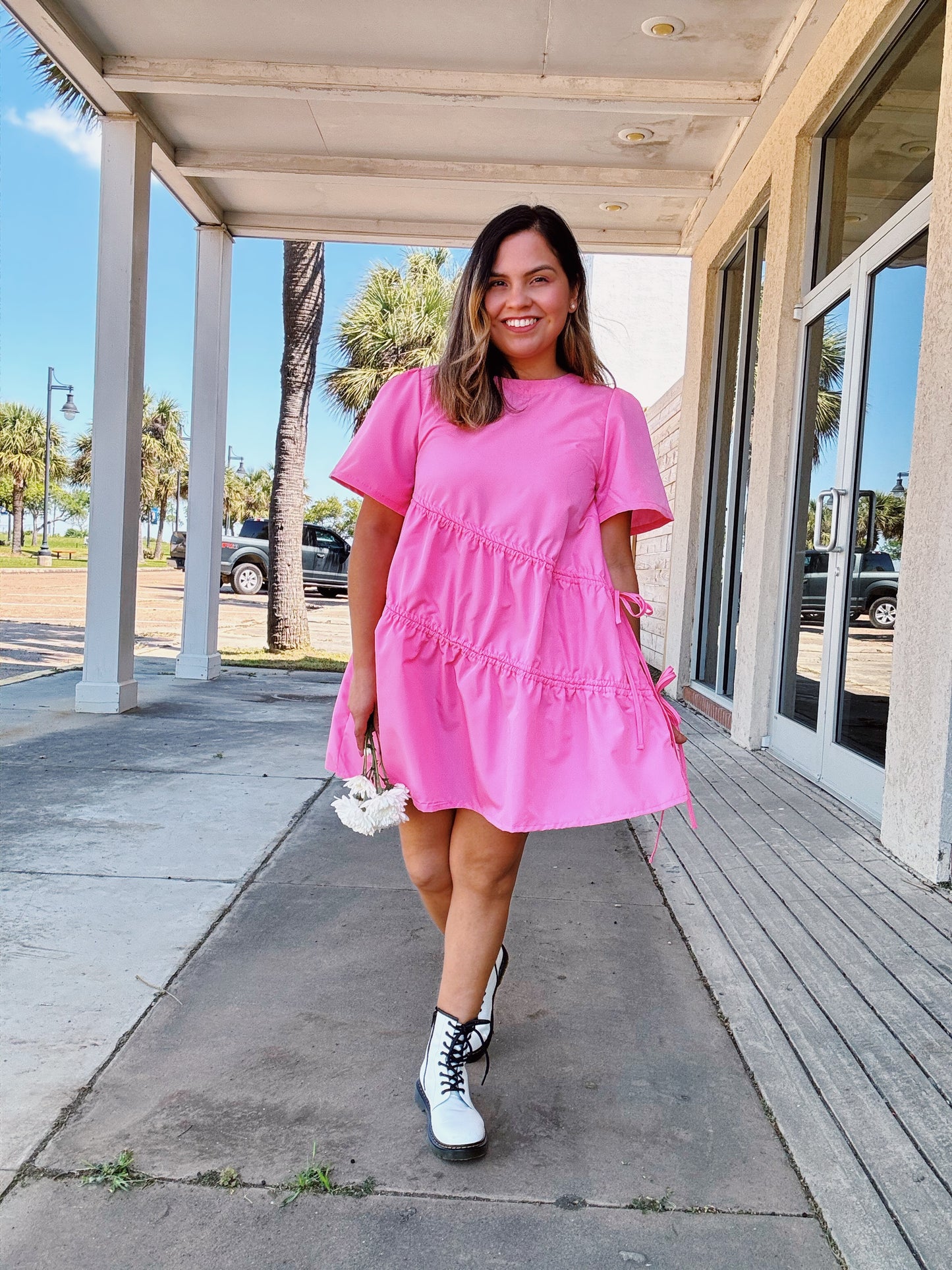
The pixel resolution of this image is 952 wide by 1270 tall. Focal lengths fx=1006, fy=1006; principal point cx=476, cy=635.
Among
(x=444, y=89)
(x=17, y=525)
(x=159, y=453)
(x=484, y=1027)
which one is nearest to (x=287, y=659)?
(x=444, y=89)

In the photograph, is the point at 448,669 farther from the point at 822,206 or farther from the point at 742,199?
the point at 742,199

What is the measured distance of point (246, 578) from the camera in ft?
72.4

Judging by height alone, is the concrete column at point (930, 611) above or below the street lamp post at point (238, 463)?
below

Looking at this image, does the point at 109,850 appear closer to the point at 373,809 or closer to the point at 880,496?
the point at 373,809

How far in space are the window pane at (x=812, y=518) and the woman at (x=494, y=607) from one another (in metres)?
3.02

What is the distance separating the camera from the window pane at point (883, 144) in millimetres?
3881

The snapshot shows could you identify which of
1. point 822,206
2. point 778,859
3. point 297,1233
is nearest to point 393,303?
point 822,206

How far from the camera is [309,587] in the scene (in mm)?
23500

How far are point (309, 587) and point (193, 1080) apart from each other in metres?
21.9

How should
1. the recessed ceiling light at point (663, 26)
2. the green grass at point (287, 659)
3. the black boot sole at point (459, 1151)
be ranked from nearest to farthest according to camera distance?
the black boot sole at point (459, 1151)
the recessed ceiling light at point (663, 26)
the green grass at point (287, 659)

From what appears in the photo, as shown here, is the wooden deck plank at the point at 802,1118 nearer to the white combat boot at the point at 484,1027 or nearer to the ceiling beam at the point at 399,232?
the white combat boot at the point at 484,1027

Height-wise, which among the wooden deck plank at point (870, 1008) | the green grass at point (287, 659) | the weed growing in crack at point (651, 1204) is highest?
the wooden deck plank at point (870, 1008)

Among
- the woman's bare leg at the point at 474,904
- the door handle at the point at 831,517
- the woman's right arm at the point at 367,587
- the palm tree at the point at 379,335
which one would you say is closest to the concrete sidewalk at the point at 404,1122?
the woman's bare leg at the point at 474,904

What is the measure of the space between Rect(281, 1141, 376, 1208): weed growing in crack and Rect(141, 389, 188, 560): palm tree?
59.9 m
